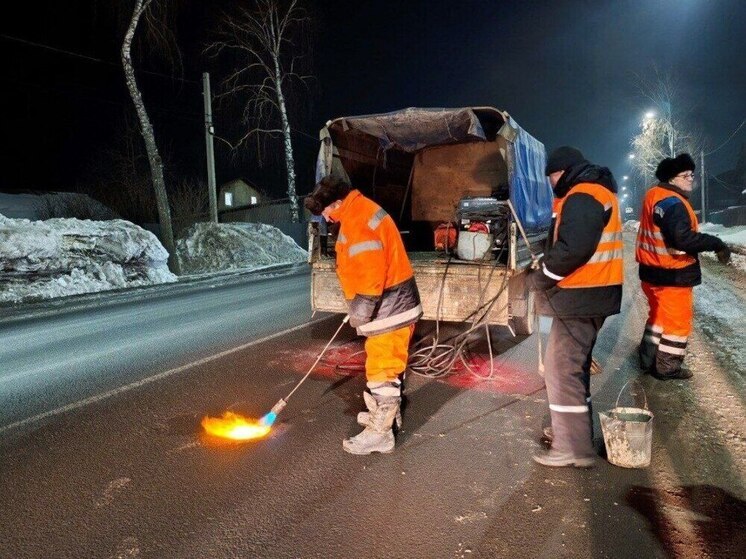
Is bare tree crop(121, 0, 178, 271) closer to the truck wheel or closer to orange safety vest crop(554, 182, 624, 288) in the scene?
the truck wheel

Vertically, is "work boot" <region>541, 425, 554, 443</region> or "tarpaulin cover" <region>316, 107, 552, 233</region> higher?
"tarpaulin cover" <region>316, 107, 552, 233</region>

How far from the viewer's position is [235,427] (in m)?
4.06

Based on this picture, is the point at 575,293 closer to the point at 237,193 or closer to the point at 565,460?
the point at 565,460

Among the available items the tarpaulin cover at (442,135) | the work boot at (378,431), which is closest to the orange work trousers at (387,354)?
the work boot at (378,431)

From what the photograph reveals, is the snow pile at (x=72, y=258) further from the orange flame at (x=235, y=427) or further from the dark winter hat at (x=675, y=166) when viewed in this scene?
the dark winter hat at (x=675, y=166)

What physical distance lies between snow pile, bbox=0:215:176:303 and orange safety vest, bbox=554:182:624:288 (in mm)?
11522

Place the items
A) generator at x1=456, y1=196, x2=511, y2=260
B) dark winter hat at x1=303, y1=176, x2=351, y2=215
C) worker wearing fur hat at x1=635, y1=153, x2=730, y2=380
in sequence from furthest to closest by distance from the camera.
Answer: generator at x1=456, y1=196, x2=511, y2=260, worker wearing fur hat at x1=635, y1=153, x2=730, y2=380, dark winter hat at x1=303, y1=176, x2=351, y2=215

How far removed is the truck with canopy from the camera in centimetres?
573

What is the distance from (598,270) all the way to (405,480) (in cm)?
178

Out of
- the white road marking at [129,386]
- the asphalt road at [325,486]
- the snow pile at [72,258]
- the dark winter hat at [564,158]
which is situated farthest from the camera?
the snow pile at [72,258]

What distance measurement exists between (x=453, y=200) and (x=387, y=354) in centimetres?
658

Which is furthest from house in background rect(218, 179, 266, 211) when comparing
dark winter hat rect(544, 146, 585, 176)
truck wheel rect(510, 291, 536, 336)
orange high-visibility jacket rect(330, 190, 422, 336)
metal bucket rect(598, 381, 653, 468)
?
metal bucket rect(598, 381, 653, 468)

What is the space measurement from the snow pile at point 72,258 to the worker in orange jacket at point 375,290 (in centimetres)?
1029

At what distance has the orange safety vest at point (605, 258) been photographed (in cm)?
325
